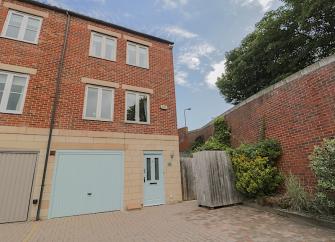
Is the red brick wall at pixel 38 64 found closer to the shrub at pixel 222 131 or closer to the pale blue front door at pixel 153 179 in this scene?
the pale blue front door at pixel 153 179

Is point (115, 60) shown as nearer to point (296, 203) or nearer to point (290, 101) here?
point (290, 101)

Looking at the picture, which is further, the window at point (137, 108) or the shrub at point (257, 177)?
the window at point (137, 108)

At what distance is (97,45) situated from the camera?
11094 millimetres

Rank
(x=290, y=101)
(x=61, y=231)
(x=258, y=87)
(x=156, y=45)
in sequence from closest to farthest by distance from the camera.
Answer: (x=61, y=231) < (x=290, y=101) < (x=156, y=45) < (x=258, y=87)

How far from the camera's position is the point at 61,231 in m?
6.17

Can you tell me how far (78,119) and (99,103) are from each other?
123 cm

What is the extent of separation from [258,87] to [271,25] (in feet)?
17.9

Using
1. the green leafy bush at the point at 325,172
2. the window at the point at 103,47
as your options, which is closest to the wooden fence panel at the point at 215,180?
the green leafy bush at the point at 325,172

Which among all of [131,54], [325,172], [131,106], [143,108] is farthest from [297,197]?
[131,54]

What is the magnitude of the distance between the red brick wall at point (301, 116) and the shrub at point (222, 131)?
292 centimetres

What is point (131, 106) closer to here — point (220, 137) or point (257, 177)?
point (220, 137)

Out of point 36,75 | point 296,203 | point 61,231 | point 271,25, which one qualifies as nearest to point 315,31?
point 271,25

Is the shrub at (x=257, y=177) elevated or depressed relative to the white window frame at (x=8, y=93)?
depressed

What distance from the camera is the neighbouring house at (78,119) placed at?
26.6 feet
